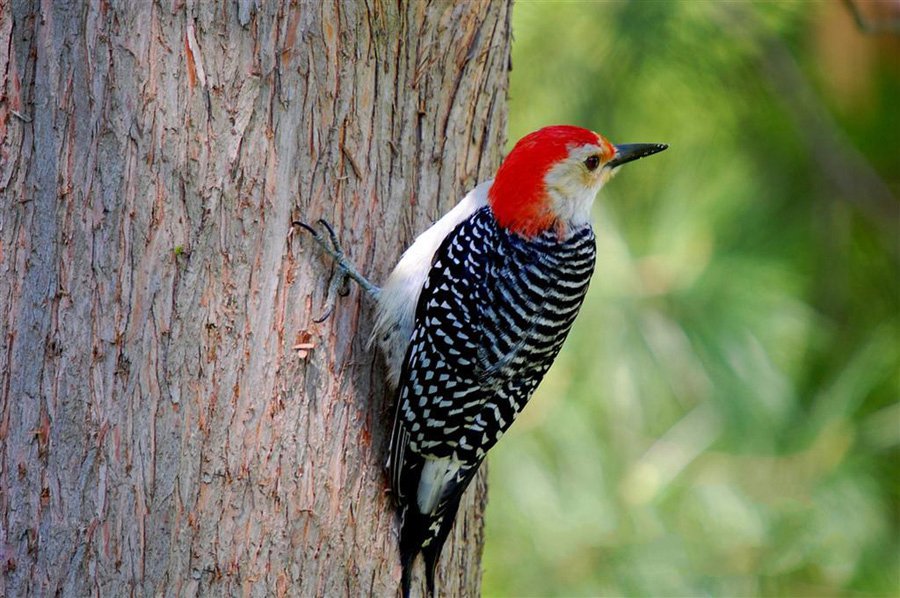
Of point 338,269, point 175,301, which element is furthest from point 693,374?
point 175,301

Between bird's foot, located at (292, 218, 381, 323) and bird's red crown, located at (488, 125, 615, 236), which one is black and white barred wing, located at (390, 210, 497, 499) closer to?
bird's red crown, located at (488, 125, 615, 236)

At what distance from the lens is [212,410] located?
2.23 meters

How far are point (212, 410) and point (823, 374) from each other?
13.8 ft

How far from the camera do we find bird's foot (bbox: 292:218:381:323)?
7.87 ft

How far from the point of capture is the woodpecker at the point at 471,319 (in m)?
2.56

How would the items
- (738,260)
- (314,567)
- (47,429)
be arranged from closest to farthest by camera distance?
(47,429), (314,567), (738,260)

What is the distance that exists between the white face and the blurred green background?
4.94 ft

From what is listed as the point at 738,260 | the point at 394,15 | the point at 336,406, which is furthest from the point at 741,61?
the point at 336,406

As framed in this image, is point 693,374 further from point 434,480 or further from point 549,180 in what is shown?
point 434,480

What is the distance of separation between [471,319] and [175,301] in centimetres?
83

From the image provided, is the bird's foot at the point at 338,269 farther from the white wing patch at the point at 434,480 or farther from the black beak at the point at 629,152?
the black beak at the point at 629,152

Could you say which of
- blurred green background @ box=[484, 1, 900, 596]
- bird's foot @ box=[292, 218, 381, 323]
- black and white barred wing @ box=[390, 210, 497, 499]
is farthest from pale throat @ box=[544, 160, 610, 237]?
blurred green background @ box=[484, 1, 900, 596]

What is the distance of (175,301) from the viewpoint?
2195mm

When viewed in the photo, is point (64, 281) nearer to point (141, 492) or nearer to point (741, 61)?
point (141, 492)
